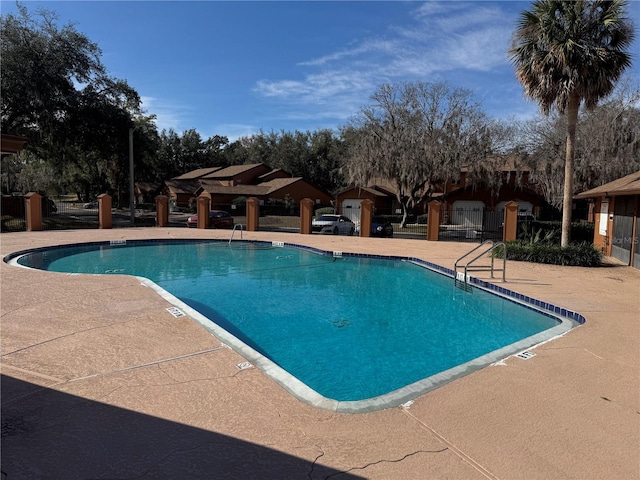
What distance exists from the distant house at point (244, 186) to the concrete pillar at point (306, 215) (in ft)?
58.2

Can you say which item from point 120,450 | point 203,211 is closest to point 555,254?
point 120,450

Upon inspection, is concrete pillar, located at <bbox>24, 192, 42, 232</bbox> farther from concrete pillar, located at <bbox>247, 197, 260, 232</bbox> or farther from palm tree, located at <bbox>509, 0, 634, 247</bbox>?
palm tree, located at <bbox>509, 0, 634, 247</bbox>

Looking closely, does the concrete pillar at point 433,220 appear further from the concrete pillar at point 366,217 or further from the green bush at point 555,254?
the green bush at point 555,254

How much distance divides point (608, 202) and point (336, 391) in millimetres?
Answer: 16117

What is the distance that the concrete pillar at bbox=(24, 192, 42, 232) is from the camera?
77.2 ft

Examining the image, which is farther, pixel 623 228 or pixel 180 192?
pixel 180 192

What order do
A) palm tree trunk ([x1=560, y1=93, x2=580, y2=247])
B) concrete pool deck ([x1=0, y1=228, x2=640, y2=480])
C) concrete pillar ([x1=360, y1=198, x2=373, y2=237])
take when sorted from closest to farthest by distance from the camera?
concrete pool deck ([x1=0, y1=228, x2=640, y2=480]) → palm tree trunk ([x1=560, y1=93, x2=580, y2=247]) → concrete pillar ([x1=360, y1=198, x2=373, y2=237])

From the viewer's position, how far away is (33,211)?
23.7 m

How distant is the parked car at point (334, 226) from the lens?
2717cm

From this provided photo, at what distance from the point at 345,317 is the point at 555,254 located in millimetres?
9574

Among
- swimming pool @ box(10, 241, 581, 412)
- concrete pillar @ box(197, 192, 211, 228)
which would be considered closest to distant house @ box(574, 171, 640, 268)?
swimming pool @ box(10, 241, 581, 412)

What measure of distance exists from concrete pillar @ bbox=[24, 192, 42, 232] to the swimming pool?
333 inches

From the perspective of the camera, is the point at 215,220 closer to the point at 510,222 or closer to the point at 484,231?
the point at 484,231

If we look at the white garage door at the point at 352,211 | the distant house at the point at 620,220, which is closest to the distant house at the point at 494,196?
the white garage door at the point at 352,211
